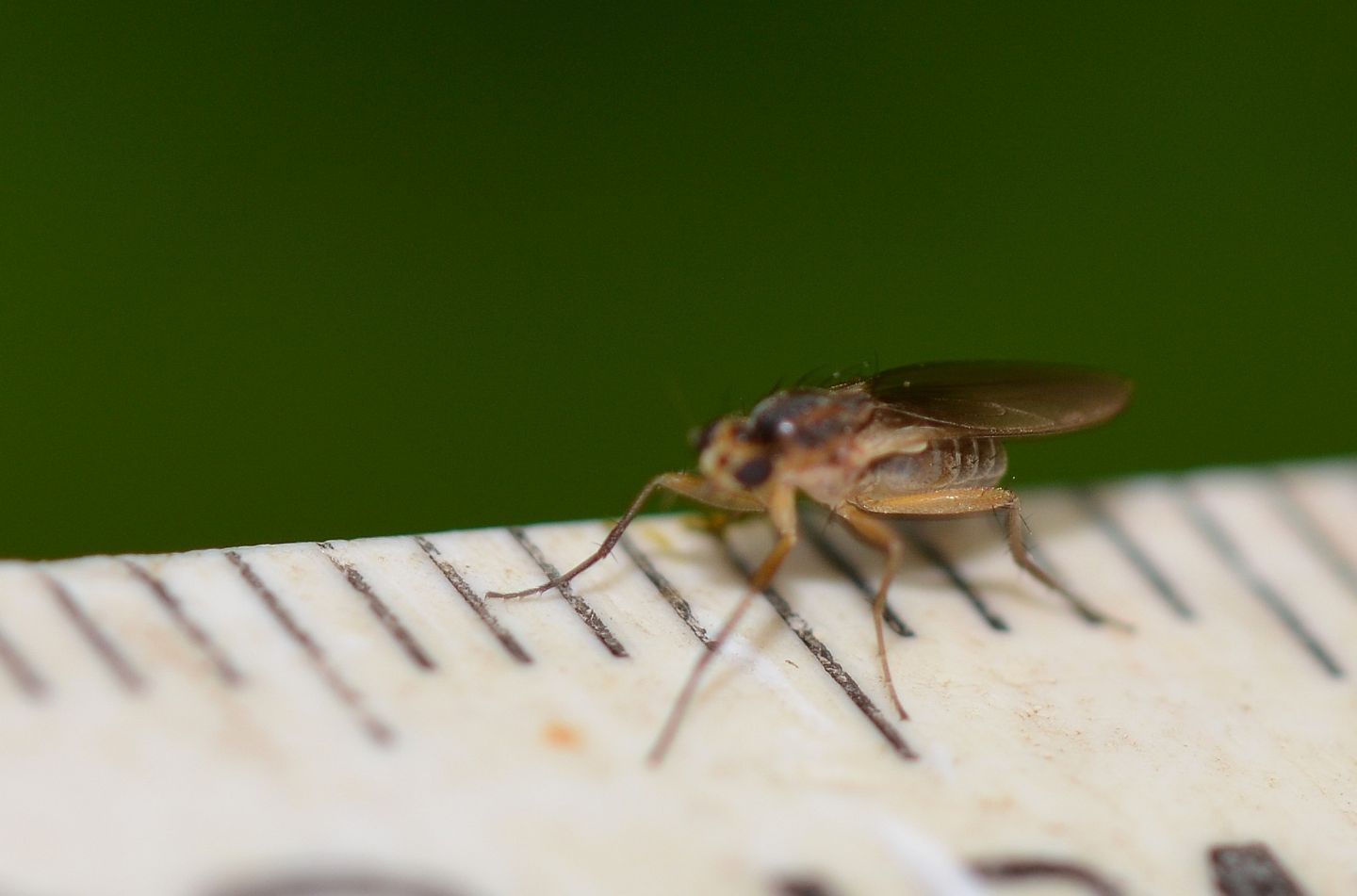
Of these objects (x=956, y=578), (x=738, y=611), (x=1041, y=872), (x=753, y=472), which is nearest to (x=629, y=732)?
(x=738, y=611)

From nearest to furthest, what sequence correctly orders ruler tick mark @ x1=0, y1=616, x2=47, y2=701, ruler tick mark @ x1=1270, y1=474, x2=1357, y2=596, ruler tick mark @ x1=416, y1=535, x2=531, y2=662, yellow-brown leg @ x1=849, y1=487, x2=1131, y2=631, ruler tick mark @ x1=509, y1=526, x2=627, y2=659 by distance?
ruler tick mark @ x1=0, y1=616, x2=47, y2=701 → ruler tick mark @ x1=416, y1=535, x2=531, y2=662 → ruler tick mark @ x1=509, y1=526, x2=627, y2=659 → yellow-brown leg @ x1=849, y1=487, x2=1131, y2=631 → ruler tick mark @ x1=1270, y1=474, x2=1357, y2=596

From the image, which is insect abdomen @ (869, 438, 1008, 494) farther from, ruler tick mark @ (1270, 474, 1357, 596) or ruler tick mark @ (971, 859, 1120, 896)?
ruler tick mark @ (971, 859, 1120, 896)

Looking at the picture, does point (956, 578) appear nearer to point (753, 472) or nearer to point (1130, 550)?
point (1130, 550)

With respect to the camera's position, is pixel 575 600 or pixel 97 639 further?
pixel 575 600

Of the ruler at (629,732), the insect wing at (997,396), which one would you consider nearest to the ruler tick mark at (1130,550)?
the ruler at (629,732)

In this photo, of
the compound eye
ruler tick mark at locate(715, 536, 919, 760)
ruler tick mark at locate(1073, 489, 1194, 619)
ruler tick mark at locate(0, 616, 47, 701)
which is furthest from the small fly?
ruler tick mark at locate(0, 616, 47, 701)

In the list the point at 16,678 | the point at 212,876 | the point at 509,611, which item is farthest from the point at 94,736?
the point at 509,611
